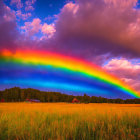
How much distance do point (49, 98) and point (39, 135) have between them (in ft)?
369

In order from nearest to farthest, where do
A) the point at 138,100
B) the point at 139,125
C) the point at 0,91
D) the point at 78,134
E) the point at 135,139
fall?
1. the point at 135,139
2. the point at 78,134
3. the point at 139,125
4. the point at 138,100
5. the point at 0,91

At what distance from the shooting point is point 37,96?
11581 cm

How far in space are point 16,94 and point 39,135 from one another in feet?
383

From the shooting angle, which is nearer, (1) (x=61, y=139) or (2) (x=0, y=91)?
(1) (x=61, y=139)

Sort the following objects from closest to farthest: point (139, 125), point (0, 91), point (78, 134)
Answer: point (78, 134) → point (139, 125) → point (0, 91)

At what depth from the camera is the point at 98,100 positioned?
11512cm

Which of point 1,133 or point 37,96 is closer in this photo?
point 1,133

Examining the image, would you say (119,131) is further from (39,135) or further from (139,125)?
(39,135)

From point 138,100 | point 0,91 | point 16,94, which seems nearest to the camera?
point 138,100

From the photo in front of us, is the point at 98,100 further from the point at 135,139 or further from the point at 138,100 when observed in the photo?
the point at 135,139

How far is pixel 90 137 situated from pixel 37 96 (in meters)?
118

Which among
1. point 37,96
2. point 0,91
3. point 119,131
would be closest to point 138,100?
point 37,96

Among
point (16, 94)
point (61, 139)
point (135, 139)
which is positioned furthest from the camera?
point (16, 94)

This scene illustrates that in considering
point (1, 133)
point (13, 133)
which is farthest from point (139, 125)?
point (1, 133)
